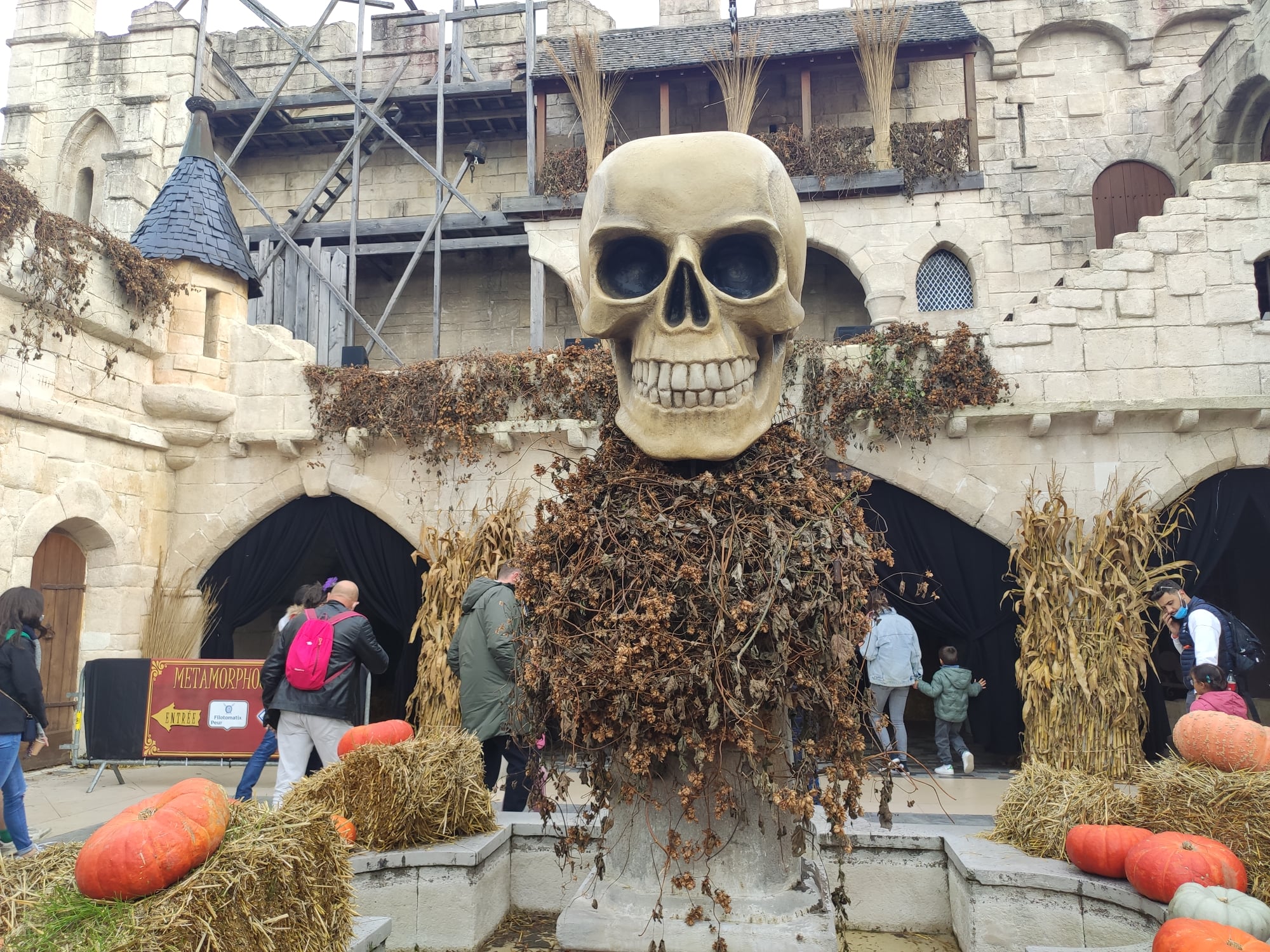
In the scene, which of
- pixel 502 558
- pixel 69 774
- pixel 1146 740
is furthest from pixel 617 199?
pixel 69 774

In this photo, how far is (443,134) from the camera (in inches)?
485

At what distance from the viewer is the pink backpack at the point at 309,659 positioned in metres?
3.90

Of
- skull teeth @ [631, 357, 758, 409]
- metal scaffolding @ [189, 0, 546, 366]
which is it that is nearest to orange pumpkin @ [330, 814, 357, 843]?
skull teeth @ [631, 357, 758, 409]

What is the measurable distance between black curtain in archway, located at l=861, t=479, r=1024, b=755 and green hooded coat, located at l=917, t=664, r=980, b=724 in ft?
1.71

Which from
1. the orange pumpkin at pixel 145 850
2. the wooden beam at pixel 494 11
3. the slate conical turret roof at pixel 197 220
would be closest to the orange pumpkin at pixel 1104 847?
the orange pumpkin at pixel 145 850

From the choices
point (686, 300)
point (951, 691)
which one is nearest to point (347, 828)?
point (686, 300)

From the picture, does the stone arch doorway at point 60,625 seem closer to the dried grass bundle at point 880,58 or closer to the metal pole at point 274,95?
the metal pole at point 274,95

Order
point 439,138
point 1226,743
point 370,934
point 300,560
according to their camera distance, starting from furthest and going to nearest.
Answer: point 439,138 → point 300,560 → point 1226,743 → point 370,934

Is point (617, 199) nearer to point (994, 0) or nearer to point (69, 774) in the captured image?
point (69, 774)

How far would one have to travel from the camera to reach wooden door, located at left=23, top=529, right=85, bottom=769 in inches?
266

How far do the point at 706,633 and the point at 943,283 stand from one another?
8.98 meters

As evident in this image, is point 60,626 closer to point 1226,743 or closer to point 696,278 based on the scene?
point 696,278

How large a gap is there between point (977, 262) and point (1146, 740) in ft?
18.1

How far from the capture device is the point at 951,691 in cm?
645
